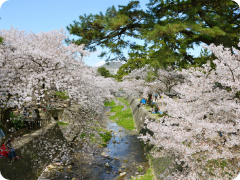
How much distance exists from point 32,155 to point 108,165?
14.8 feet

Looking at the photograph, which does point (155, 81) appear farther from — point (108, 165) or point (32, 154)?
point (32, 154)

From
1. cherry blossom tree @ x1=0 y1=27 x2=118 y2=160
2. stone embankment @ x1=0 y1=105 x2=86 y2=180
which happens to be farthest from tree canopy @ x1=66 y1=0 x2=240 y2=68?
stone embankment @ x1=0 y1=105 x2=86 y2=180

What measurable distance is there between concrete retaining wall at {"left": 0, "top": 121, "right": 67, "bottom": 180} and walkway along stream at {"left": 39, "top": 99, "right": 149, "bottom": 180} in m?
0.68

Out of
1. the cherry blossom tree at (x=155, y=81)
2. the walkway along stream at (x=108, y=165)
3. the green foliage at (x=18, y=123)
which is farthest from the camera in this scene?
the cherry blossom tree at (x=155, y=81)

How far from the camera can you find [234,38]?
938 cm

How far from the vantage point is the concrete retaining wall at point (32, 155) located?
20.9ft

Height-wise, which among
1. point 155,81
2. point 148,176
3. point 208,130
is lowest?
point 148,176

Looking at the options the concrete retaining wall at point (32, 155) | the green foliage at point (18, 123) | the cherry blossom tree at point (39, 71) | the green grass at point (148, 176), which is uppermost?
the cherry blossom tree at point (39, 71)

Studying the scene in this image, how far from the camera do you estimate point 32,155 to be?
810cm

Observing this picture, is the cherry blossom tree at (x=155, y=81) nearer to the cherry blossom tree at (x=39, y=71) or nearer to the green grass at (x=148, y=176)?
the cherry blossom tree at (x=39, y=71)

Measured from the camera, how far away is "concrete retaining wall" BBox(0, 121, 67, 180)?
6359 mm

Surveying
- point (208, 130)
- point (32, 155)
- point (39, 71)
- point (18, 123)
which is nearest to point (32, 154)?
point (32, 155)

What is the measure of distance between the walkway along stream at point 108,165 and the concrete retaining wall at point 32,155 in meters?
0.68

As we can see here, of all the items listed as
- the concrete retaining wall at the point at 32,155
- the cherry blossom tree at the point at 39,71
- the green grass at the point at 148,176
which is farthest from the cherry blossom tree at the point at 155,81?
the concrete retaining wall at the point at 32,155
